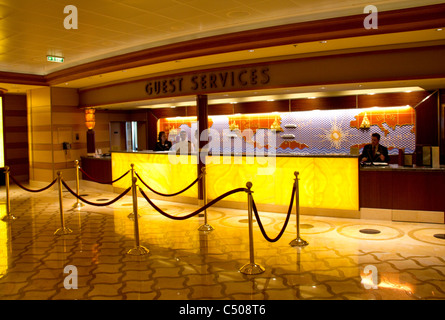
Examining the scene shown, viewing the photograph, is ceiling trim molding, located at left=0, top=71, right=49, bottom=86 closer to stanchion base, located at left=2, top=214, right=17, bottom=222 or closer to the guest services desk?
stanchion base, located at left=2, top=214, right=17, bottom=222

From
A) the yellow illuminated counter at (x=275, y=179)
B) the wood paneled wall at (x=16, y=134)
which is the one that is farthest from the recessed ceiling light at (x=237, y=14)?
the wood paneled wall at (x=16, y=134)

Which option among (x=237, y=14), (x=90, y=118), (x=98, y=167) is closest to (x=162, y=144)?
(x=98, y=167)

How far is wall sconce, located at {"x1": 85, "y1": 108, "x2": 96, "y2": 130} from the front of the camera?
11844mm

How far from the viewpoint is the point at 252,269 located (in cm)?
447

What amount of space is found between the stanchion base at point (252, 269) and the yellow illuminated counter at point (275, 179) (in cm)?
277

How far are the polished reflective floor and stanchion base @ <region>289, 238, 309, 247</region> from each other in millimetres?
91

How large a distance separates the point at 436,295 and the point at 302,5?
412 centimetres

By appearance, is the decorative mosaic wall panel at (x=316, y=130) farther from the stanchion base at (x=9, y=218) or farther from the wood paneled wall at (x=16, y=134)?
the wood paneled wall at (x=16, y=134)

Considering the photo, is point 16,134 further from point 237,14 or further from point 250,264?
point 250,264

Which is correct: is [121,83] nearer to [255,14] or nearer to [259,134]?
[259,134]

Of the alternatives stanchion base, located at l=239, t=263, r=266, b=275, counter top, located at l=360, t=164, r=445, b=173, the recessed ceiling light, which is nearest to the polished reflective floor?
stanchion base, located at l=239, t=263, r=266, b=275

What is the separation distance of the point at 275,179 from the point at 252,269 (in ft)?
11.0

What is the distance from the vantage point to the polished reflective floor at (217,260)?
3967mm
